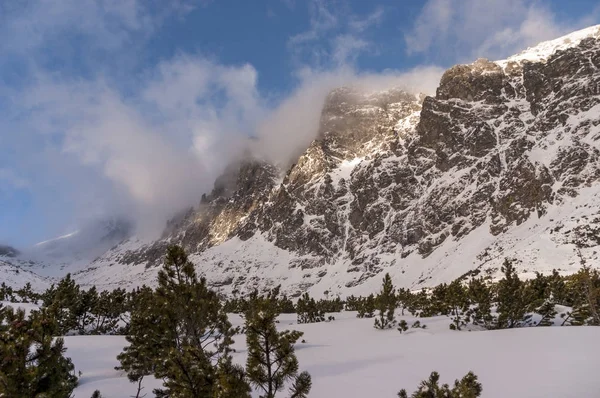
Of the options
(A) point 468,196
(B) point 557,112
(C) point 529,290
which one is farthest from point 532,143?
(C) point 529,290

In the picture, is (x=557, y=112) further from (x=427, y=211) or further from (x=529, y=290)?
(x=529, y=290)

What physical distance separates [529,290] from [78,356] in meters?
40.3

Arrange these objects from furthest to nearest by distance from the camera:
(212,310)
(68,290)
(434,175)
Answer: (434,175) → (68,290) → (212,310)

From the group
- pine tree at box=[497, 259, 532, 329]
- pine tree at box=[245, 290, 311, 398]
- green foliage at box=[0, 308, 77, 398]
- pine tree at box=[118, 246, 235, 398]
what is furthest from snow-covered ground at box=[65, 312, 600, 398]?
green foliage at box=[0, 308, 77, 398]

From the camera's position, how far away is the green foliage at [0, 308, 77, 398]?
8727 millimetres

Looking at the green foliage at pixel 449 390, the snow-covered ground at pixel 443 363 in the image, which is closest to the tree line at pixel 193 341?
the green foliage at pixel 449 390

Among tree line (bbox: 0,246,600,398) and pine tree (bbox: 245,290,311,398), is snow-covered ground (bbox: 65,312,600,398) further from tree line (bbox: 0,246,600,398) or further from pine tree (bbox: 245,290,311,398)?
pine tree (bbox: 245,290,311,398)

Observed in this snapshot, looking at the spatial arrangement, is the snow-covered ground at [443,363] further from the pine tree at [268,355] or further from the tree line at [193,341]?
the pine tree at [268,355]

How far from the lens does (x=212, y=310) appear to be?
17.8 meters

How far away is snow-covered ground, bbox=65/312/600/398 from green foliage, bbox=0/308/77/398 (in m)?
9.95

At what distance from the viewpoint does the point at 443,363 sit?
1931 centimetres

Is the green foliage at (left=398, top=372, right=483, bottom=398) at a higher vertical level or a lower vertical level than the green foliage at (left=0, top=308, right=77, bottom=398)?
lower

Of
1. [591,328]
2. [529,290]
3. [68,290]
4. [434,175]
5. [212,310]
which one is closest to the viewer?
[212,310]

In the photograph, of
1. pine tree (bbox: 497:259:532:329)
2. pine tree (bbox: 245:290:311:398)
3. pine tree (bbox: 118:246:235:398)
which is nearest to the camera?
pine tree (bbox: 245:290:311:398)
